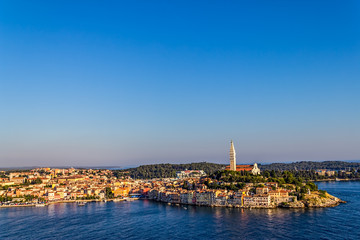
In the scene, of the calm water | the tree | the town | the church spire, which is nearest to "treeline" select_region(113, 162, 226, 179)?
the church spire

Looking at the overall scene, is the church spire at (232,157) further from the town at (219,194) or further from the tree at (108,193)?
the tree at (108,193)

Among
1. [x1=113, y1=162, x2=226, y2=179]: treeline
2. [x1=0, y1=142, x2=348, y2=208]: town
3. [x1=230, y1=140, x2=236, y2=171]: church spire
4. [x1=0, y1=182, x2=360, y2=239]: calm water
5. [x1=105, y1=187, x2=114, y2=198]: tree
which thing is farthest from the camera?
[x1=113, y1=162, x2=226, y2=179]: treeline

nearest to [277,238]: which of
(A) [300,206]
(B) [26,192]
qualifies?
(A) [300,206]

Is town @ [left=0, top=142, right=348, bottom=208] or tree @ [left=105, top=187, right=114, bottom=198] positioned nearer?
town @ [left=0, top=142, right=348, bottom=208]

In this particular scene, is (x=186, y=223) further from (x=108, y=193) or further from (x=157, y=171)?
(x=157, y=171)

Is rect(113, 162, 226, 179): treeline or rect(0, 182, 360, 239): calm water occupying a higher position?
rect(113, 162, 226, 179): treeline

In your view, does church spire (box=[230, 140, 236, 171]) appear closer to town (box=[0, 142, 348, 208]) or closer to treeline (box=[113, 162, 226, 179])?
town (box=[0, 142, 348, 208])

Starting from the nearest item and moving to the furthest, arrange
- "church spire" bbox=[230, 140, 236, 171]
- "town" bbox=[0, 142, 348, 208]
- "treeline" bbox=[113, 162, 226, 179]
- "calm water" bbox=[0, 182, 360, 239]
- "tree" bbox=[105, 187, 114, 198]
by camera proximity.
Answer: "calm water" bbox=[0, 182, 360, 239]
"town" bbox=[0, 142, 348, 208]
"tree" bbox=[105, 187, 114, 198]
"church spire" bbox=[230, 140, 236, 171]
"treeline" bbox=[113, 162, 226, 179]

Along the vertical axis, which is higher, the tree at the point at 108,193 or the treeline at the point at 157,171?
the treeline at the point at 157,171

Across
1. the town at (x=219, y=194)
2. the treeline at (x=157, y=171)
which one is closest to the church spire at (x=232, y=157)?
the town at (x=219, y=194)
